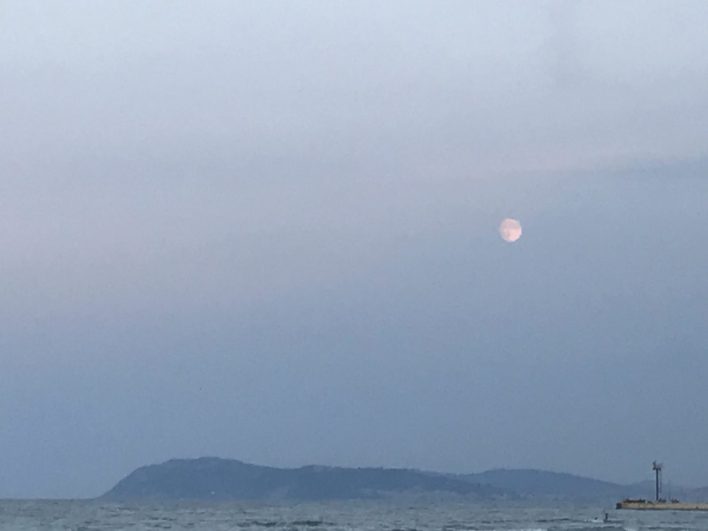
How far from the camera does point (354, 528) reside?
139375 mm

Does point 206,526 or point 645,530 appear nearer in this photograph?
point 645,530

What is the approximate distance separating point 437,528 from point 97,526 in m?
35.2

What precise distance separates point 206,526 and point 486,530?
2899 centimetres

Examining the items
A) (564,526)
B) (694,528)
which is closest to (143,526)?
(564,526)

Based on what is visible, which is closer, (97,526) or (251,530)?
(251,530)

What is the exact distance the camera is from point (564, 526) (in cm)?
14800

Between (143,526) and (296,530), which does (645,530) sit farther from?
(143,526)

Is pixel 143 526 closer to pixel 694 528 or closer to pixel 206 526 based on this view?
pixel 206 526

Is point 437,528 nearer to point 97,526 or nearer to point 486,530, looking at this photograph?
point 486,530

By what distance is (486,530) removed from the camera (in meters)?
136

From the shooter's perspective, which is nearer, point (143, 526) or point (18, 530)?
point (18, 530)

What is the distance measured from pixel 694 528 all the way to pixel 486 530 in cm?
2067

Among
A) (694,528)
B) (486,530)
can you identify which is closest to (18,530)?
(486,530)

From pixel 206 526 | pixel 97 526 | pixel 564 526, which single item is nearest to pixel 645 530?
pixel 564 526
